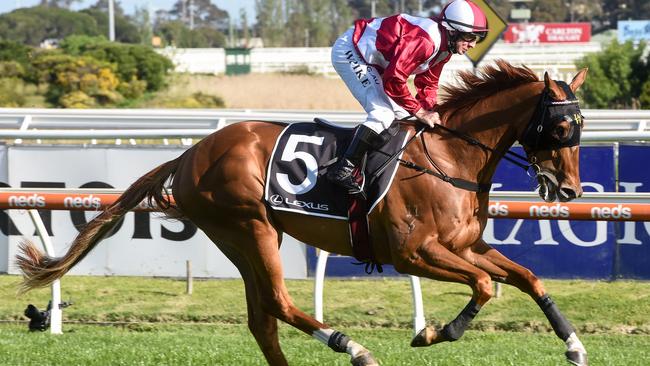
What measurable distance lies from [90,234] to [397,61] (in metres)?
1.91

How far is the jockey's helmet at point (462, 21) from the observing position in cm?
485

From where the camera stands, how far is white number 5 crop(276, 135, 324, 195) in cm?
499

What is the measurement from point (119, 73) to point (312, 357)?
2610 cm

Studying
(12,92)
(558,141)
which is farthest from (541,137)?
(12,92)

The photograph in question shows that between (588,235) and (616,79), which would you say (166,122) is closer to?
(588,235)

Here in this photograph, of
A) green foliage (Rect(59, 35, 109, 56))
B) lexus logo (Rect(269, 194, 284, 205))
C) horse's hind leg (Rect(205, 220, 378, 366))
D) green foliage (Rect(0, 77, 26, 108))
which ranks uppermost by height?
green foliage (Rect(59, 35, 109, 56))

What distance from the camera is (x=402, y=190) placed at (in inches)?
191

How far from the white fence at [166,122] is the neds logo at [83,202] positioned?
0.67 m

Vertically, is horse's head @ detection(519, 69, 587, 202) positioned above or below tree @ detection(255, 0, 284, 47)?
below

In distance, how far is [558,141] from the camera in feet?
15.4

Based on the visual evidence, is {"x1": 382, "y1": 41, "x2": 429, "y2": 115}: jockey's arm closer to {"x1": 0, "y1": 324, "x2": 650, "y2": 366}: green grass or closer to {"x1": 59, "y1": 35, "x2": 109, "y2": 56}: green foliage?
{"x1": 0, "y1": 324, "x2": 650, "y2": 366}: green grass

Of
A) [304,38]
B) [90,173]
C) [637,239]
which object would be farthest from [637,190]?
[304,38]

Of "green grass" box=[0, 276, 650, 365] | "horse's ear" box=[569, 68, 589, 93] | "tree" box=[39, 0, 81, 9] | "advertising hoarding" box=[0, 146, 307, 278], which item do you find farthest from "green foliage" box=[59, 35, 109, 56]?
"tree" box=[39, 0, 81, 9]

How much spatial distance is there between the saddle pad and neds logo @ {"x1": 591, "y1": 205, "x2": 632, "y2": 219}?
1555 millimetres
